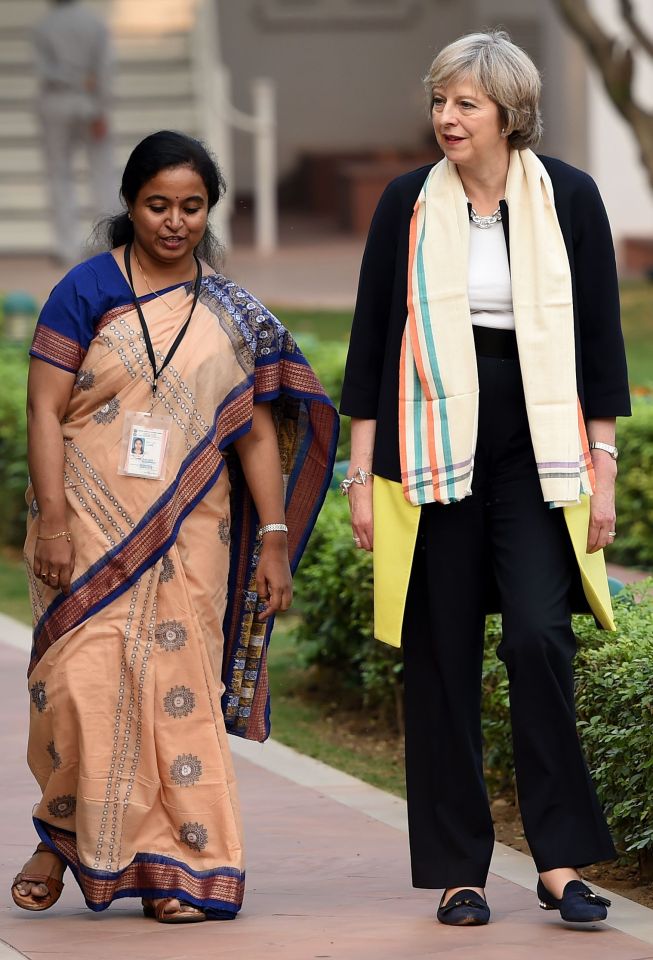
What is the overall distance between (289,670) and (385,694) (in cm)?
87

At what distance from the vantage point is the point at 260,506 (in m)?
3.97

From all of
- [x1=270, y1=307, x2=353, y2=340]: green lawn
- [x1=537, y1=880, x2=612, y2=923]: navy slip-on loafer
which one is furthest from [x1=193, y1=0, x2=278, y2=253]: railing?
[x1=537, y1=880, x2=612, y2=923]: navy slip-on loafer

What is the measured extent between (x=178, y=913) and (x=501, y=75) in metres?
1.76

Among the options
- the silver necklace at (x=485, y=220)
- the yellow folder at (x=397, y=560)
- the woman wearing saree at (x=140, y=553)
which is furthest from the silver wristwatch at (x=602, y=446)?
the woman wearing saree at (x=140, y=553)

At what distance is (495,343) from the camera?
12.3 feet

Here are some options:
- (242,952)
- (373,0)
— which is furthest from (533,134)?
(373,0)

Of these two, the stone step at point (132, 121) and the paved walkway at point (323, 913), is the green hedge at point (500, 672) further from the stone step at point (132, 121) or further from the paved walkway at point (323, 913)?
the stone step at point (132, 121)

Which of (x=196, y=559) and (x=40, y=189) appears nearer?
(x=196, y=559)

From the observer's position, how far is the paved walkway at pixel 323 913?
362cm

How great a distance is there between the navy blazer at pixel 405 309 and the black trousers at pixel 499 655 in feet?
0.53

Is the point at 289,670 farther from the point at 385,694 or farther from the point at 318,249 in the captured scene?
the point at 318,249

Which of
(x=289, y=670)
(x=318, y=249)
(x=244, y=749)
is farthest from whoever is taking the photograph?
(x=318, y=249)

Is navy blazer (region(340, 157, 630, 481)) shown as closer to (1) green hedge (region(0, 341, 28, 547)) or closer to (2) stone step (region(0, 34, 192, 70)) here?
(1) green hedge (region(0, 341, 28, 547))

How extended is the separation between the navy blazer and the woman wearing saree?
0.80 ft
